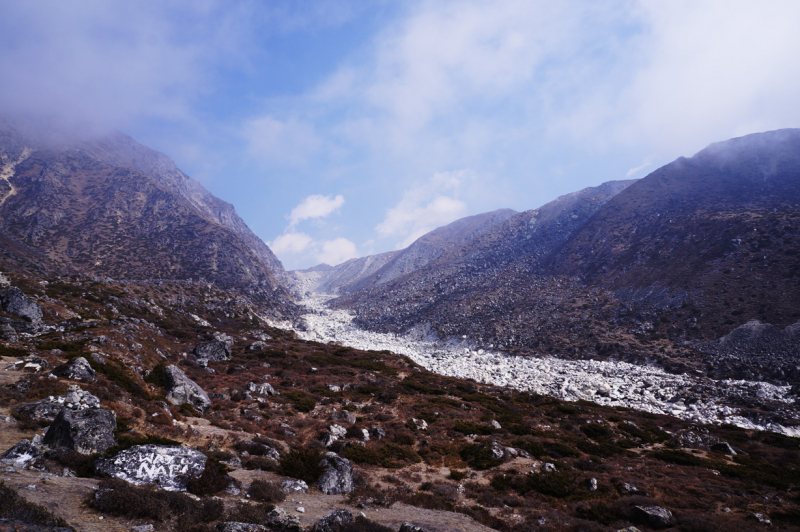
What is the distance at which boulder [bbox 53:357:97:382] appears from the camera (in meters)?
14.4

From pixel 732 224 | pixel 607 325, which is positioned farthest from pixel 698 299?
pixel 732 224

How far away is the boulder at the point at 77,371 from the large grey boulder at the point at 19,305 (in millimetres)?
13750

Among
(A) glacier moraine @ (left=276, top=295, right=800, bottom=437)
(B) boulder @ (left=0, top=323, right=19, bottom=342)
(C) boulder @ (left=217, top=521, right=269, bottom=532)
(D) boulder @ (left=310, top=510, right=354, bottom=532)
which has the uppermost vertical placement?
(B) boulder @ (left=0, top=323, right=19, bottom=342)

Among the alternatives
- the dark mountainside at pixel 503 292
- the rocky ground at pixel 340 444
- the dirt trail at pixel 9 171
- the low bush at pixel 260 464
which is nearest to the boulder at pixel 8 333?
the rocky ground at pixel 340 444

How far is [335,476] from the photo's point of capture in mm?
11633

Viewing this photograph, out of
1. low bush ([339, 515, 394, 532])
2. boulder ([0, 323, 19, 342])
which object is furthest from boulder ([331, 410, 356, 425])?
boulder ([0, 323, 19, 342])

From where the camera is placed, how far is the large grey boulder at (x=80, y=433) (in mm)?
9242

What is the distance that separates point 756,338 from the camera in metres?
34.2

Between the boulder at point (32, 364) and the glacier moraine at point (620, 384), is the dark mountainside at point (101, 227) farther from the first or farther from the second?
the glacier moraine at point (620, 384)

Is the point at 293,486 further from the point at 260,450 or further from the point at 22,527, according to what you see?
the point at 22,527

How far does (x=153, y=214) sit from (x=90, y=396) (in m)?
120

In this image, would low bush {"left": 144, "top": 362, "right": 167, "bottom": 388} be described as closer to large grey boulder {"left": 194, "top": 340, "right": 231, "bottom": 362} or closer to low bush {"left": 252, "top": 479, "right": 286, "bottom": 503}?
large grey boulder {"left": 194, "top": 340, "right": 231, "bottom": 362}

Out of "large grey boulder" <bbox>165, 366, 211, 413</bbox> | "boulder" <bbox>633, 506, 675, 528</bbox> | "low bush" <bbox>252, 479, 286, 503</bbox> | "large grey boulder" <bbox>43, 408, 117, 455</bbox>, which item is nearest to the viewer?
"large grey boulder" <bbox>43, 408, 117, 455</bbox>

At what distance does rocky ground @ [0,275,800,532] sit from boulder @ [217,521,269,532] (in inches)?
2.3
